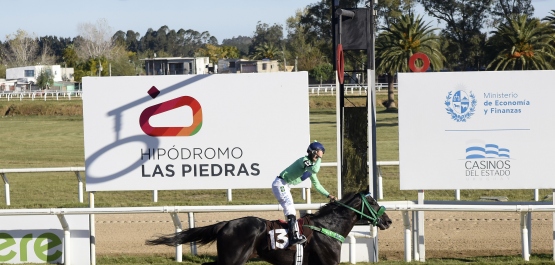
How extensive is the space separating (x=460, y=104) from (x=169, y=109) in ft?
13.3

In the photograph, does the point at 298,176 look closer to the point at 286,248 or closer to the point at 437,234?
the point at 286,248

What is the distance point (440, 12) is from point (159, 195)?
48459mm

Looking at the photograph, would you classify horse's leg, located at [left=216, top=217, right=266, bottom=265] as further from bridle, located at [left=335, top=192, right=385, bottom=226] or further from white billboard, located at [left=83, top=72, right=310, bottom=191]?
white billboard, located at [left=83, top=72, right=310, bottom=191]

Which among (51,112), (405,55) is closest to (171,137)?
(405,55)

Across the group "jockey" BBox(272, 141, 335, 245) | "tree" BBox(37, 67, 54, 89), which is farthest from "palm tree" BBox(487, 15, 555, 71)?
"tree" BBox(37, 67, 54, 89)

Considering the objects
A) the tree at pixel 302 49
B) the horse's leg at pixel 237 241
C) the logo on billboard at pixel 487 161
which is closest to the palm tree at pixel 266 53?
the tree at pixel 302 49

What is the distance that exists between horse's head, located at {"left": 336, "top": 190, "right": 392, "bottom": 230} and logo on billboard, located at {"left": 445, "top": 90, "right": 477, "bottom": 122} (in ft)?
7.61

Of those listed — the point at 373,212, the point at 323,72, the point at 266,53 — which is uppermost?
the point at 266,53

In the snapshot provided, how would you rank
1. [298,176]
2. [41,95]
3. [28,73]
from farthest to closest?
1. [28,73]
2. [41,95]
3. [298,176]

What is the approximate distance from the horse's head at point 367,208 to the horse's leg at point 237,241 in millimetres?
1108

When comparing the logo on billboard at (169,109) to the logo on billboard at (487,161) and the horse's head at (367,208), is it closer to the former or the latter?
the horse's head at (367,208)

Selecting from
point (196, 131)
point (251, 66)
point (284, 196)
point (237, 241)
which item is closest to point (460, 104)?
point (284, 196)

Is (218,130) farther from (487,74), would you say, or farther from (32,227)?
(487,74)

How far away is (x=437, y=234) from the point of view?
1215cm
